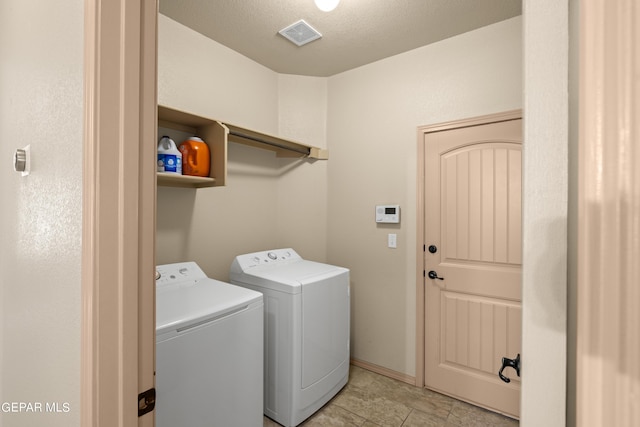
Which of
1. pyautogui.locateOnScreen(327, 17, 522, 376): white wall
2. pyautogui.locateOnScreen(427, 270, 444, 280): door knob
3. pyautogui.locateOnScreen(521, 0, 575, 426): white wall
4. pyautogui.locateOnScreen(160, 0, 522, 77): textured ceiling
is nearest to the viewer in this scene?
pyautogui.locateOnScreen(521, 0, 575, 426): white wall

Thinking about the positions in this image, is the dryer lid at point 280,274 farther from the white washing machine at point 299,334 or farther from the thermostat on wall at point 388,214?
the thermostat on wall at point 388,214

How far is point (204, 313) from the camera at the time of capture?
1424 mm

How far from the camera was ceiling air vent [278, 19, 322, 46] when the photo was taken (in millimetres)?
2112

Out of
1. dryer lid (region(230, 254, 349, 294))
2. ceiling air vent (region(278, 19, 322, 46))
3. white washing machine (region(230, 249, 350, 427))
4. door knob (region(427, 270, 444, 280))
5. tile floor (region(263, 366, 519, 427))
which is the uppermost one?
ceiling air vent (region(278, 19, 322, 46))

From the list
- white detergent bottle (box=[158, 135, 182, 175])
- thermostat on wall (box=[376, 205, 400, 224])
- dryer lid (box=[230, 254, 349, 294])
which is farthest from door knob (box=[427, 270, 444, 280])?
white detergent bottle (box=[158, 135, 182, 175])

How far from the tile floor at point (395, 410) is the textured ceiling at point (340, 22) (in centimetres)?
269

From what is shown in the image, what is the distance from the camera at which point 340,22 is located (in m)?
2.08

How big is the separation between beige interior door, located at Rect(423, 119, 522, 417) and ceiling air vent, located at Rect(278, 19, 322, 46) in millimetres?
1158

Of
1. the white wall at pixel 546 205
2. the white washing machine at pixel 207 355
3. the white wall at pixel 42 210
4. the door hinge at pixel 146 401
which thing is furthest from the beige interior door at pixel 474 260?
the white wall at pixel 42 210

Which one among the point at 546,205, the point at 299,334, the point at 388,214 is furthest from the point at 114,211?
A: the point at 388,214

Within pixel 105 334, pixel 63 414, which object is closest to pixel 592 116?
pixel 105 334

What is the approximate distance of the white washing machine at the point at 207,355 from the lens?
1.30 m

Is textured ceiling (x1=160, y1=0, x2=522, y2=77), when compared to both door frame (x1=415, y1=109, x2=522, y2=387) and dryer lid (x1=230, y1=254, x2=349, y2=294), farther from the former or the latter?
dryer lid (x1=230, y1=254, x2=349, y2=294)

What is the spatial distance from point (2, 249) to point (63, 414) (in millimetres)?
979
